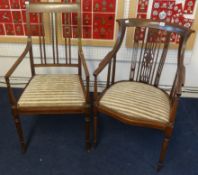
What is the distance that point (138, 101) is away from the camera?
1.42 metres

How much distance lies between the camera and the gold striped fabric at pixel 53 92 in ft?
4.58

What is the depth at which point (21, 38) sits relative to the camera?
194 centimetres

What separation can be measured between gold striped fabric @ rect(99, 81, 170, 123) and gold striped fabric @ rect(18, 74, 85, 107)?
191 mm

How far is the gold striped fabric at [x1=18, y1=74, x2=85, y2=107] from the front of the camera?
1395 millimetres

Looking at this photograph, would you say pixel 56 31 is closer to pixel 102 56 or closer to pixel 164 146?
pixel 102 56

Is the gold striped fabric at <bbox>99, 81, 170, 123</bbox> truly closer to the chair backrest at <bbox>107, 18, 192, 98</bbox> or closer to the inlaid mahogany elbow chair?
the inlaid mahogany elbow chair

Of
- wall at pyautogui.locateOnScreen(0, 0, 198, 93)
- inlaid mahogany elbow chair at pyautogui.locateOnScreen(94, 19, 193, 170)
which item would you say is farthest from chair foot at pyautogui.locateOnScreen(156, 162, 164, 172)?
wall at pyautogui.locateOnScreen(0, 0, 198, 93)

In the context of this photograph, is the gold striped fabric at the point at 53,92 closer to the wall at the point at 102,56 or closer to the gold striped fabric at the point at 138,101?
the gold striped fabric at the point at 138,101

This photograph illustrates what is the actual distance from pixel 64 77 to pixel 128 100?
56 cm

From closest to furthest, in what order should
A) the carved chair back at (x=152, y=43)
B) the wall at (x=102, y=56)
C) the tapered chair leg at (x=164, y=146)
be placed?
the tapered chair leg at (x=164, y=146)
the carved chair back at (x=152, y=43)
the wall at (x=102, y=56)

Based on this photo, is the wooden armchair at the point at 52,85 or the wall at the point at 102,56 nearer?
the wooden armchair at the point at 52,85

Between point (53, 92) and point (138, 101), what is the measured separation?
1.89 feet

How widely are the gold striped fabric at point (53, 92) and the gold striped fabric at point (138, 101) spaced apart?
19 centimetres

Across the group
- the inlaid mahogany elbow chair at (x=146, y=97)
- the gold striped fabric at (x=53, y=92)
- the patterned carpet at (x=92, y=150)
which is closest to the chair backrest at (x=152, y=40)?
the inlaid mahogany elbow chair at (x=146, y=97)
